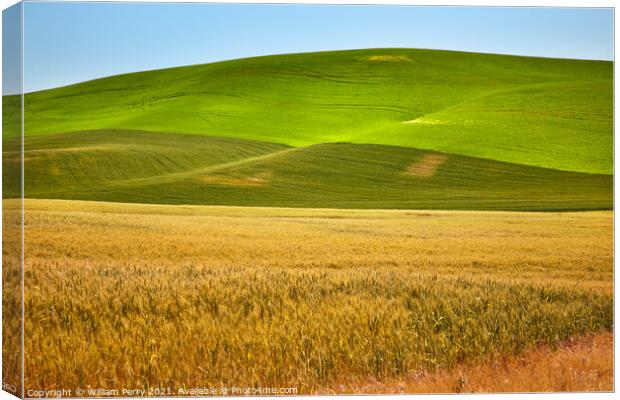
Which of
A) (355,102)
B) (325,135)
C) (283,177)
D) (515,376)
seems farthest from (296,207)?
(515,376)

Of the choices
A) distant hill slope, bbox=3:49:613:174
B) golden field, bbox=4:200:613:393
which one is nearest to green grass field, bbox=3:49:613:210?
distant hill slope, bbox=3:49:613:174

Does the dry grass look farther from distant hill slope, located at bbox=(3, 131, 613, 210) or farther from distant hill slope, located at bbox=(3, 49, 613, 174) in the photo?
distant hill slope, located at bbox=(3, 49, 613, 174)

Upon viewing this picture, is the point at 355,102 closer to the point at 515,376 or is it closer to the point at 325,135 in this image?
the point at 325,135

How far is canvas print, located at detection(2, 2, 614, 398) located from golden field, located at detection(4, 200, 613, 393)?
0.8 inches

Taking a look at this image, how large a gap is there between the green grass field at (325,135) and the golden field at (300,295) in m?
0.30

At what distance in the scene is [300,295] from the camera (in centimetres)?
798

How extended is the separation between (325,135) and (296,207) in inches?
50.4

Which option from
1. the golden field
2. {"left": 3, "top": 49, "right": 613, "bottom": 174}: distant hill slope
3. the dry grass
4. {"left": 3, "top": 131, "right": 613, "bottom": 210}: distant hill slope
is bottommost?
the dry grass

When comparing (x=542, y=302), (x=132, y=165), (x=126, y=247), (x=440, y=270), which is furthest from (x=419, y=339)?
(x=132, y=165)

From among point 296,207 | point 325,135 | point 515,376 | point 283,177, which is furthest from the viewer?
point 325,135

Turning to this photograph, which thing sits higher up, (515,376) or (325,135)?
(325,135)

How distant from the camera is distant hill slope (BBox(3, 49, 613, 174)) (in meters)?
8.66

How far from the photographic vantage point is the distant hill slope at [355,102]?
28.4ft

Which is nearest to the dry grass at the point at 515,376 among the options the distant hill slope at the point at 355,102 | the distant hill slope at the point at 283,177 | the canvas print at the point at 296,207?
the canvas print at the point at 296,207
